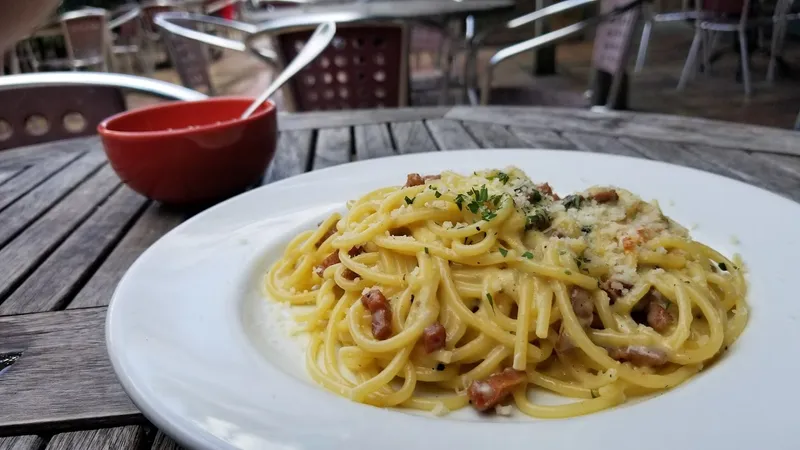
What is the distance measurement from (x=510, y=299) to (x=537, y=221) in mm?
135

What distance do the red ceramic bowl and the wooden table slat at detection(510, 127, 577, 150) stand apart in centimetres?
68

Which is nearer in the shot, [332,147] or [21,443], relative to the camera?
[21,443]

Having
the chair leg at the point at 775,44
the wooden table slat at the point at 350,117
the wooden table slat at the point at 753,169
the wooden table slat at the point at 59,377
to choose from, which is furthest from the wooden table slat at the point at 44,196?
the chair leg at the point at 775,44

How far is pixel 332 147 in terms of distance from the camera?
1705 millimetres

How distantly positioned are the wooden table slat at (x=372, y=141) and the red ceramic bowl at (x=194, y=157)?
12.3 inches

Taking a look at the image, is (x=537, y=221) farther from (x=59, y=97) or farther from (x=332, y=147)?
(x=59, y=97)

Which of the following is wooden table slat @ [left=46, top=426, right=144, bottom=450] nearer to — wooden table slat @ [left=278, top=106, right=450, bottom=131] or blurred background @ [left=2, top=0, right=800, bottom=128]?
wooden table slat @ [left=278, top=106, right=450, bottom=131]

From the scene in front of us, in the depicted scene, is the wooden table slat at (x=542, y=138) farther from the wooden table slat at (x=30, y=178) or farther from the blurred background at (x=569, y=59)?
the blurred background at (x=569, y=59)

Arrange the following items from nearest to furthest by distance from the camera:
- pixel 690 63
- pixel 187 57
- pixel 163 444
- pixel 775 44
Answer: pixel 163 444 < pixel 187 57 < pixel 775 44 < pixel 690 63

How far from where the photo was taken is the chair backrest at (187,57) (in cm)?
380

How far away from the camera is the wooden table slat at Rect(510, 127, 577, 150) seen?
5.19 ft

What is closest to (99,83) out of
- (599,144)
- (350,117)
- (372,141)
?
(350,117)

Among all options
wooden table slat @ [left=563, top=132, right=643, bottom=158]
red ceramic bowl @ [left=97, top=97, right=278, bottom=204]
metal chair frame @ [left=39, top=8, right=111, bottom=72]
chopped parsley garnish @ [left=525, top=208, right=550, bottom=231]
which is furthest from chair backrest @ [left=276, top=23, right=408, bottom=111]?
metal chair frame @ [left=39, top=8, right=111, bottom=72]

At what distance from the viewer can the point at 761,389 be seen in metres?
0.59
